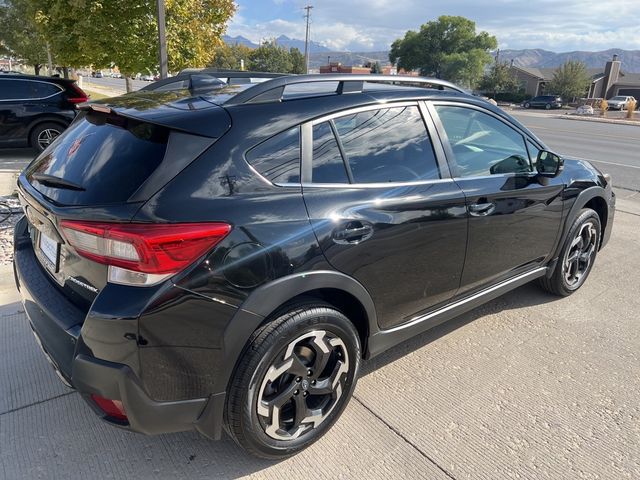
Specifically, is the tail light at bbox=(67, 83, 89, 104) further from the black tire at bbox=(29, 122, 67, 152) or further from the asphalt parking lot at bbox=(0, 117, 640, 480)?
the asphalt parking lot at bbox=(0, 117, 640, 480)

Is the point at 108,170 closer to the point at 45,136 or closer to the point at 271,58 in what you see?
the point at 45,136

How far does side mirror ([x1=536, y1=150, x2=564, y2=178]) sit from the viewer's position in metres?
3.54

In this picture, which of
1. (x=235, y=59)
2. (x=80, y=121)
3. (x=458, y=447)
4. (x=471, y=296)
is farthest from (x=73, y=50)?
(x=235, y=59)

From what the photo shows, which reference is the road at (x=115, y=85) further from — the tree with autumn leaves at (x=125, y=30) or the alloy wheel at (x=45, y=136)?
the alloy wheel at (x=45, y=136)

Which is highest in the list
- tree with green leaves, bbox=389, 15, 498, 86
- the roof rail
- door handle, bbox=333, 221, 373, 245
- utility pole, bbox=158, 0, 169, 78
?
tree with green leaves, bbox=389, 15, 498, 86

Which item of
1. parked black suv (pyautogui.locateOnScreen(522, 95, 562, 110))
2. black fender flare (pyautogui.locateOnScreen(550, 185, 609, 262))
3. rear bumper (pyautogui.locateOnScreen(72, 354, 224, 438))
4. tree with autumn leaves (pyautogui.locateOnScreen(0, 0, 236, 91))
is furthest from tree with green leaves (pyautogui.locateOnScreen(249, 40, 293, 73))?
rear bumper (pyautogui.locateOnScreen(72, 354, 224, 438))

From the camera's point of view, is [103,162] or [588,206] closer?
[103,162]

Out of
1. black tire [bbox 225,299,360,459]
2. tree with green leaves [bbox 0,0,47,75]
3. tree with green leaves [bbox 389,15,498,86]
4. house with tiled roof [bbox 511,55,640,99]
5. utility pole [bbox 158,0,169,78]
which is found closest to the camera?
black tire [bbox 225,299,360,459]

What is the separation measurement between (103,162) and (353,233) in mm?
1166

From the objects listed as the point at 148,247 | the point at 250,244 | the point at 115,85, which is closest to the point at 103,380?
the point at 148,247

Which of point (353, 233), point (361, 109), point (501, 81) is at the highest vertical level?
point (501, 81)

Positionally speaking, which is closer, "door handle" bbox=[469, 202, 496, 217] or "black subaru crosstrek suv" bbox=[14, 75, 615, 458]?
"black subaru crosstrek suv" bbox=[14, 75, 615, 458]

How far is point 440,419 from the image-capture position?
107 inches

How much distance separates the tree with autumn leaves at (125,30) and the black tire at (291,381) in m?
8.86
